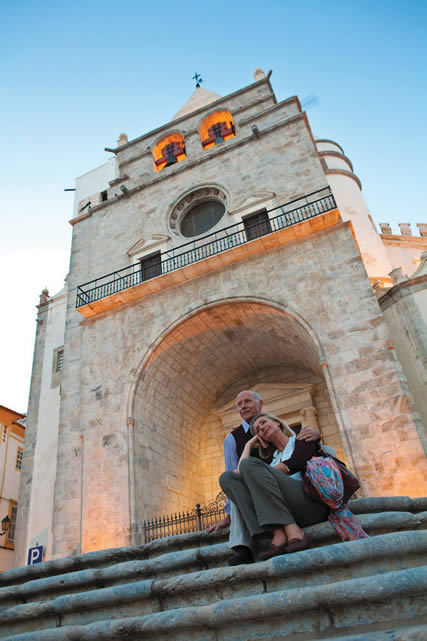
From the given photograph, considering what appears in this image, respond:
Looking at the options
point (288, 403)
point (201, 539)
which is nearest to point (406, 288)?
point (288, 403)

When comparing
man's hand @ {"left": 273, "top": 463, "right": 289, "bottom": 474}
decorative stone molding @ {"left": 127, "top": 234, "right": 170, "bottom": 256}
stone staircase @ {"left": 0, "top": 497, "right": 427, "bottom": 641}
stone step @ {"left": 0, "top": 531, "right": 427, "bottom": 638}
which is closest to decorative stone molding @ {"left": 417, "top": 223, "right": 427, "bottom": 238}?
decorative stone molding @ {"left": 127, "top": 234, "right": 170, "bottom": 256}

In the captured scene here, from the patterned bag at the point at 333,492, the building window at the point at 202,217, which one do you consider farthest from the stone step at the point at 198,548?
the building window at the point at 202,217

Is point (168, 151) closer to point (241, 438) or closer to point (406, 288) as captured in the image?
point (406, 288)

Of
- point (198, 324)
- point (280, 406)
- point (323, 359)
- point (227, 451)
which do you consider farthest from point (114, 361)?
point (227, 451)

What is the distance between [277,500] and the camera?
3.07 m

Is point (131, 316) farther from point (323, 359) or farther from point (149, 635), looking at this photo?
point (149, 635)

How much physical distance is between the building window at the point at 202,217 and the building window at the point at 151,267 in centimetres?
113

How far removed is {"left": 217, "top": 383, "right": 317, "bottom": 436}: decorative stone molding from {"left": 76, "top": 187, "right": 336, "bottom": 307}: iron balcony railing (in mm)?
4077

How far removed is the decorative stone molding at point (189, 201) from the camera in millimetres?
13898

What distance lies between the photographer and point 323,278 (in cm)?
1029

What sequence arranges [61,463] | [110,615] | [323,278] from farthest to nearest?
[61,463]
[323,278]
[110,615]

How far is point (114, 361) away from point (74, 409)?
1.72 meters

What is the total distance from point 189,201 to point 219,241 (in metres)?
2.53

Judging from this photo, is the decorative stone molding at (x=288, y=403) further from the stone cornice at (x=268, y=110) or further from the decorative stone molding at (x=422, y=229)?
the decorative stone molding at (x=422, y=229)
